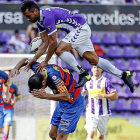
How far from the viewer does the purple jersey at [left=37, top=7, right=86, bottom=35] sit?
6203mm

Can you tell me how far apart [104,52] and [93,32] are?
0.71 m

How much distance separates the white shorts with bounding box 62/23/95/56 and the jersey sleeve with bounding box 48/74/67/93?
0.70 meters

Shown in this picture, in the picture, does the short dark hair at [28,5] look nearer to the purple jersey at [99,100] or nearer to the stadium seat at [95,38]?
the purple jersey at [99,100]

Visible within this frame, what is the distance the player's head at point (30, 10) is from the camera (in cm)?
609

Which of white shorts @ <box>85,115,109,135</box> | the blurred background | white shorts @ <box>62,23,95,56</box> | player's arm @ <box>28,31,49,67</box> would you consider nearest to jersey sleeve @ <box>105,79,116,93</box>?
white shorts @ <box>85,115,109,135</box>

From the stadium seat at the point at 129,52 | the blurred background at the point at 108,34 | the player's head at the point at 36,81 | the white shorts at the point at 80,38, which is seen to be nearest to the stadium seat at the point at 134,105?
the blurred background at the point at 108,34

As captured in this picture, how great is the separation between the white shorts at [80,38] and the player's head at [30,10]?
0.59 m

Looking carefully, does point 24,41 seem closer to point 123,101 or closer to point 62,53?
point 123,101

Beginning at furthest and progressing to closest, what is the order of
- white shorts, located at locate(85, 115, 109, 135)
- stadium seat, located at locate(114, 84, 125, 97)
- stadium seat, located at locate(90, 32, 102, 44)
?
stadium seat, located at locate(90, 32, 102, 44)
stadium seat, located at locate(114, 84, 125, 97)
white shorts, located at locate(85, 115, 109, 135)

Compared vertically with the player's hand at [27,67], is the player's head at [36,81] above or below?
below

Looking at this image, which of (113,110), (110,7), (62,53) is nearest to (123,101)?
(113,110)

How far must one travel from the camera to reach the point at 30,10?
611 cm

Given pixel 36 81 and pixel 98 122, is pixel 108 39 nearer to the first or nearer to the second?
pixel 98 122

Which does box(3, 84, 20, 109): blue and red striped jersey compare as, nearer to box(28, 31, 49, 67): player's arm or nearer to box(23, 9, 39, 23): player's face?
box(28, 31, 49, 67): player's arm
